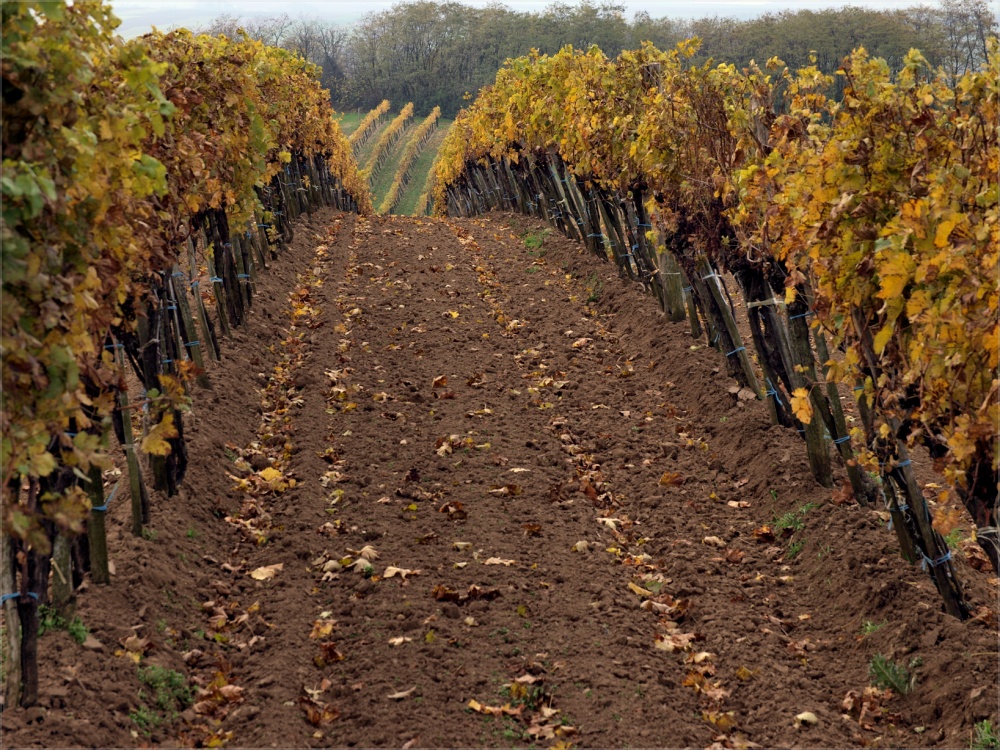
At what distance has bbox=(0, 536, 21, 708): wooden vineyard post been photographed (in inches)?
184

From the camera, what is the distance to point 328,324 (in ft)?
42.9

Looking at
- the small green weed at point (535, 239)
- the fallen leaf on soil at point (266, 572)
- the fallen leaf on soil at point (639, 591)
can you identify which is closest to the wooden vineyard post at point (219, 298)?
the fallen leaf on soil at point (266, 572)

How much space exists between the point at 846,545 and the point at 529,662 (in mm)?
2595

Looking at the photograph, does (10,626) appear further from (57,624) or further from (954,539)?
(954,539)

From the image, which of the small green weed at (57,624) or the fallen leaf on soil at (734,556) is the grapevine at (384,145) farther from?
the small green weed at (57,624)

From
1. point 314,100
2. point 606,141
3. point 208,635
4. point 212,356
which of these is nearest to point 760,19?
point 314,100

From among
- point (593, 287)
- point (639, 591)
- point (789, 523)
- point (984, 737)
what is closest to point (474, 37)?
point (593, 287)

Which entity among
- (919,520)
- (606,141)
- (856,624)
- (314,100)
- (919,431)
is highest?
(314,100)

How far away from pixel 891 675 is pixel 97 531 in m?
4.89

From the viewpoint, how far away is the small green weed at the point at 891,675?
5305 millimetres

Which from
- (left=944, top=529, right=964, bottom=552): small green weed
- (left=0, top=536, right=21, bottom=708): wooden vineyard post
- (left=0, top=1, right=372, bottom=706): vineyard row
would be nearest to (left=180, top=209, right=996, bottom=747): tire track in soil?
(left=944, top=529, right=964, bottom=552): small green weed

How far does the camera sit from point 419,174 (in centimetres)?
7250

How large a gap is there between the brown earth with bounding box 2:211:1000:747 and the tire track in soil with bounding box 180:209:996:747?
0.07 feet

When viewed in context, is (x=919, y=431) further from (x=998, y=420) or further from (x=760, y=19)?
(x=760, y=19)
